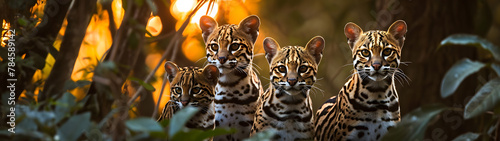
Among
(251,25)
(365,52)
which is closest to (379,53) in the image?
(365,52)

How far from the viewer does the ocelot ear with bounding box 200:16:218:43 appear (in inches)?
107

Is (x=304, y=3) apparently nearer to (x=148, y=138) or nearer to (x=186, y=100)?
(x=186, y=100)

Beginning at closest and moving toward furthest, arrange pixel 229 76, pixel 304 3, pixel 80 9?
1. pixel 80 9
2. pixel 229 76
3. pixel 304 3

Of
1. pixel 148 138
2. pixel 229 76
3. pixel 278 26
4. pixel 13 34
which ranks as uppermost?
pixel 278 26

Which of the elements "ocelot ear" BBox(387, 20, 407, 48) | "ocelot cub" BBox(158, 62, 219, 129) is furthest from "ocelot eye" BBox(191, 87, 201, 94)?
"ocelot ear" BBox(387, 20, 407, 48)

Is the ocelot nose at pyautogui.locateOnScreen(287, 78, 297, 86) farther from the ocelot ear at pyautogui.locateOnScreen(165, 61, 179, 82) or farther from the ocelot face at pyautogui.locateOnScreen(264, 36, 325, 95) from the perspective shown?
the ocelot ear at pyautogui.locateOnScreen(165, 61, 179, 82)

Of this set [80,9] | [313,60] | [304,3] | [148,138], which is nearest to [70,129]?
[148,138]

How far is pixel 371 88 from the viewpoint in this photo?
94.5 inches

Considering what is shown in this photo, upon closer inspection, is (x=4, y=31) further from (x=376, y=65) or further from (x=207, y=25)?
(x=376, y=65)

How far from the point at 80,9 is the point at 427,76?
240 cm

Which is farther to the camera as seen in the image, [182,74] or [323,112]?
[323,112]

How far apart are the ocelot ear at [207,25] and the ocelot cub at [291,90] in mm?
340

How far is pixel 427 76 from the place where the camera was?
3.74 m

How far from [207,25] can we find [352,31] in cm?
70
